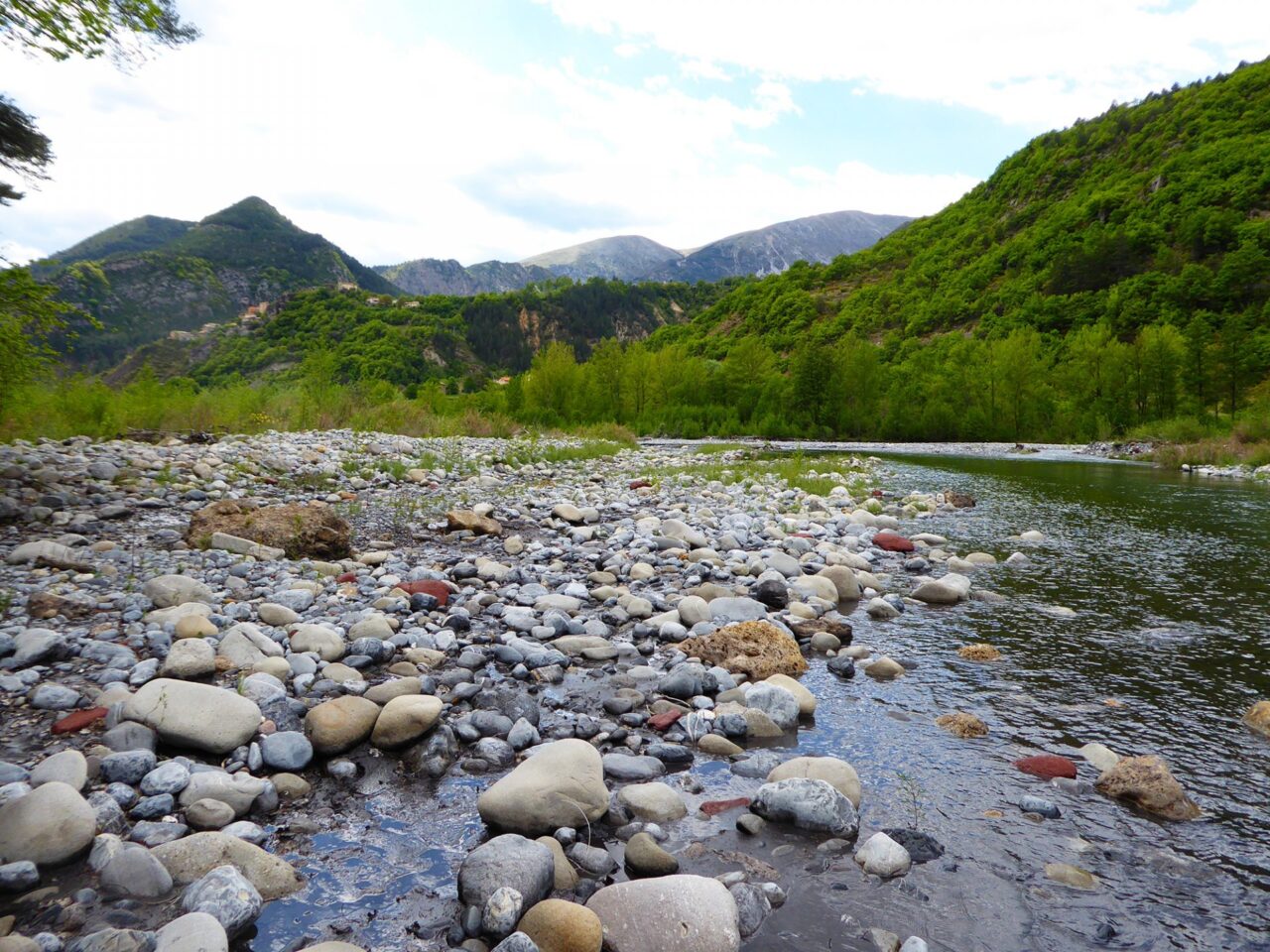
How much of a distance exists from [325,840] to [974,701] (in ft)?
13.3

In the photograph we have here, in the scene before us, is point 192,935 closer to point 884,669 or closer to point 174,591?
Result: point 174,591

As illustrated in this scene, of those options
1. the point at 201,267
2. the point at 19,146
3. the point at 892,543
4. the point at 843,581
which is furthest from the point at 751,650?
the point at 201,267

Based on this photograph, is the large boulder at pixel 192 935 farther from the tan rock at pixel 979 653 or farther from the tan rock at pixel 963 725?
the tan rock at pixel 979 653

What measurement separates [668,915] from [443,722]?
2.02m

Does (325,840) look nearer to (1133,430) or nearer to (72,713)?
(72,713)

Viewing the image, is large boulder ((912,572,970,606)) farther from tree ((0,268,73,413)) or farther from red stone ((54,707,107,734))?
tree ((0,268,73,413))

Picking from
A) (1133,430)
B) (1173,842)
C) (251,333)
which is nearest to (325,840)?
(1173,842)

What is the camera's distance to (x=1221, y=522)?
11.5 m

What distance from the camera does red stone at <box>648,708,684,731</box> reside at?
4.06 meters

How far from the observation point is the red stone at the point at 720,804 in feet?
10.5

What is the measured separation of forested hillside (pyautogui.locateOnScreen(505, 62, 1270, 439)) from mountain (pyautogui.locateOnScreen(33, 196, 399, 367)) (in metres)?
59.1

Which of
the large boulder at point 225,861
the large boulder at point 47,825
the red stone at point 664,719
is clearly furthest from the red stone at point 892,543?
the large boulder at point 47,825

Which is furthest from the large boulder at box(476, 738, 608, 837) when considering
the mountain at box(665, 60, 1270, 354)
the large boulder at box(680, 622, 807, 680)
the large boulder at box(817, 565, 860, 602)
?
the mountain at box(665, 60, 1270, 354)

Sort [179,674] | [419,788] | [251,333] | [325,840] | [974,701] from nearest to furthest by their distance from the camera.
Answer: [325,840]
[419,788]
[179,674]
[974,701]
[251,333]
